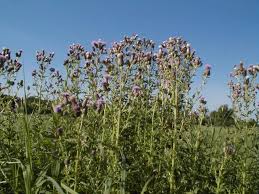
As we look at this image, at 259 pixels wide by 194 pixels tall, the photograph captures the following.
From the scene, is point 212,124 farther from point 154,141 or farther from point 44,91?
point 44,91

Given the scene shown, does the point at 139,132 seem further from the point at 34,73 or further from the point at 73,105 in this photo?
the point at 34,73

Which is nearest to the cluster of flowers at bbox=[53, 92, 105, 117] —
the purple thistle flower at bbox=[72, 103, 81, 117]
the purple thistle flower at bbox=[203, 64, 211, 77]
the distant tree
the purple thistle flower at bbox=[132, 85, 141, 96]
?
the purple thistle flower at bbox=[72, 103, 81, 117]

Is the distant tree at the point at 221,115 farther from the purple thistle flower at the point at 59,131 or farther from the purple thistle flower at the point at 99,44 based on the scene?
the purple thistle flower at the point at 59,131

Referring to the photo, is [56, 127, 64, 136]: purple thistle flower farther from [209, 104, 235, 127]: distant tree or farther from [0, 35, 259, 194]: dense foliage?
[209, 104, 235, 127]: distant tree

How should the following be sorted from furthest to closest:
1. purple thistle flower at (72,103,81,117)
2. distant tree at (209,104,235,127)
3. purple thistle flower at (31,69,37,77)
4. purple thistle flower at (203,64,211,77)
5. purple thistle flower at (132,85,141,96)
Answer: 1. purple thistle flower at (31,69,37,77)
2. distant tree at (209,104,235,127)
3. purple thistle flower at (203,64,211,77)
4. purple thistle flower at (132,85,141,96)
5. purple thistle flower at (72,103,81,117)

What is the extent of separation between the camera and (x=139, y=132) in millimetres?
5398

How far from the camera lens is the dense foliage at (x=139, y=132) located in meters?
3.94

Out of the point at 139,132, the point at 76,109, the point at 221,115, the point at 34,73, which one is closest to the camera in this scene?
the point at 76,109

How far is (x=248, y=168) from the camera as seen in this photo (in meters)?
5.45

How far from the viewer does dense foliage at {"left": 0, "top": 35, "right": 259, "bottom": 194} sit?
3941 mm

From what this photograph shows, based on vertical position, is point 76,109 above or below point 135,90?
below

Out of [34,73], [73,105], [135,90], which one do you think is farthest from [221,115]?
[73,105]

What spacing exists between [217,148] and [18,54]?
3.51 metres

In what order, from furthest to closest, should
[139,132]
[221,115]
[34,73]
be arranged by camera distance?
[34,73] < [221,115] < [139,132]
